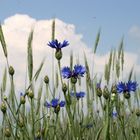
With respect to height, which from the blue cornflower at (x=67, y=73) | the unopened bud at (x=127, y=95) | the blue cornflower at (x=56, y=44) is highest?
the blue cornflower at (x=56, y=44)

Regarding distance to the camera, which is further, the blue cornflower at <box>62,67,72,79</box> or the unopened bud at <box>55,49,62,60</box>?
the blue cornflower at <box>62,67,72,79</box>

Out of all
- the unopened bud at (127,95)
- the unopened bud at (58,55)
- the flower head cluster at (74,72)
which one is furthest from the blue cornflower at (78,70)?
the unopened bud at (127,95)

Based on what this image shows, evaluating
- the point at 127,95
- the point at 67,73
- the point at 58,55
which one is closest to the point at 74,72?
the point at 67,73

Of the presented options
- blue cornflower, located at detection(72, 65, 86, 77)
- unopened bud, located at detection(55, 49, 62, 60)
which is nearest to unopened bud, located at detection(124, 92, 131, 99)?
blue cornflower, located at detection(72, 65, 86, 77)

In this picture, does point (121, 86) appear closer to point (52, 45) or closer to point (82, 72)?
point (82, 72)

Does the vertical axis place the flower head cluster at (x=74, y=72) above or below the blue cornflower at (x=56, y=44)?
below

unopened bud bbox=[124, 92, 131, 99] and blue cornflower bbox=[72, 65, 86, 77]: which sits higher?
blue cornflower bbox=[72, 65, 86, 77]

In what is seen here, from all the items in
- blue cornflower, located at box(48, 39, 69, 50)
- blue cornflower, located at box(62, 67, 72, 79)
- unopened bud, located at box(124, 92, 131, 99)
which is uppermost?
blue cornflower, located at box(48, 39, 69, 50)

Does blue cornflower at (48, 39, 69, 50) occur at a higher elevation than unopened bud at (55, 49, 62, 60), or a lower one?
higher

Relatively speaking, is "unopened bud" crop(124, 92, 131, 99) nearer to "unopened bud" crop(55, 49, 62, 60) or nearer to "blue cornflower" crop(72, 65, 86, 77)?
"blue cornflower" crop(72, 65, 86, 77)

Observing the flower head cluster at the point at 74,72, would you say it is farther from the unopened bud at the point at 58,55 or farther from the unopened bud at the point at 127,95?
the unopened bud at the point at 127,95

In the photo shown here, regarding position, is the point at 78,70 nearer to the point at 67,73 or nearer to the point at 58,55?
the point at 67,73

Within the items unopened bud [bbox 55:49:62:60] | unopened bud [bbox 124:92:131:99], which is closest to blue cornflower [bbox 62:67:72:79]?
unopened bud [bbox 55:49:62:60]

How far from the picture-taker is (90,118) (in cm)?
268
